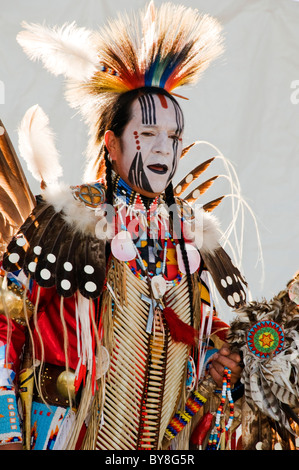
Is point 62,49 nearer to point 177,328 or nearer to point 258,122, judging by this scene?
point 177,328

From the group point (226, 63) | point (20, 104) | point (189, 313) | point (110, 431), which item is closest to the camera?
point (110, 431)

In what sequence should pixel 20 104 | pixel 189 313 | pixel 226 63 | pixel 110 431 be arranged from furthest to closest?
pixel 226 63 → pixel 20 104 → pixel 189 313 → pixel 110 431

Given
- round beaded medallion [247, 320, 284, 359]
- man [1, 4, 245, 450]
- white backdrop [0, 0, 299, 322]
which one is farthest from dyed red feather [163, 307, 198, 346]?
white backdrop [0, 0, 299, 322]

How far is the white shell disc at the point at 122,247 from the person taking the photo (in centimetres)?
230

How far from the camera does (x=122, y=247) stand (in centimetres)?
232

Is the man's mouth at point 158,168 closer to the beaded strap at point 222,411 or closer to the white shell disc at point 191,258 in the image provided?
the white shell disc at point 191,258

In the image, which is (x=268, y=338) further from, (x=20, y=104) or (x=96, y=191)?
(x=20, y=104)

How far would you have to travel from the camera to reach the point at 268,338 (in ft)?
7.59

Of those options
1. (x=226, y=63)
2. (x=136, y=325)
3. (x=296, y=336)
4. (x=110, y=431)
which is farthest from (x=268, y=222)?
(x=110, y=431)

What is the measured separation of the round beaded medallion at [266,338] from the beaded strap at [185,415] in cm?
28

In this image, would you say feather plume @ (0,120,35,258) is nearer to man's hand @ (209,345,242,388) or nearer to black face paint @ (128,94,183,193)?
black face paint @ (128,94,183,193)

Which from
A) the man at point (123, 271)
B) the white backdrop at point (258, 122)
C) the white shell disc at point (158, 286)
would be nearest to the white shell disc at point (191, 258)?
the man at point (123, 271)

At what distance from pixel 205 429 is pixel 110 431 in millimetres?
411

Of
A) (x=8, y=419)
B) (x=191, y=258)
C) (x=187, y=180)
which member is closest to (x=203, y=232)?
(x=191, y=258)
